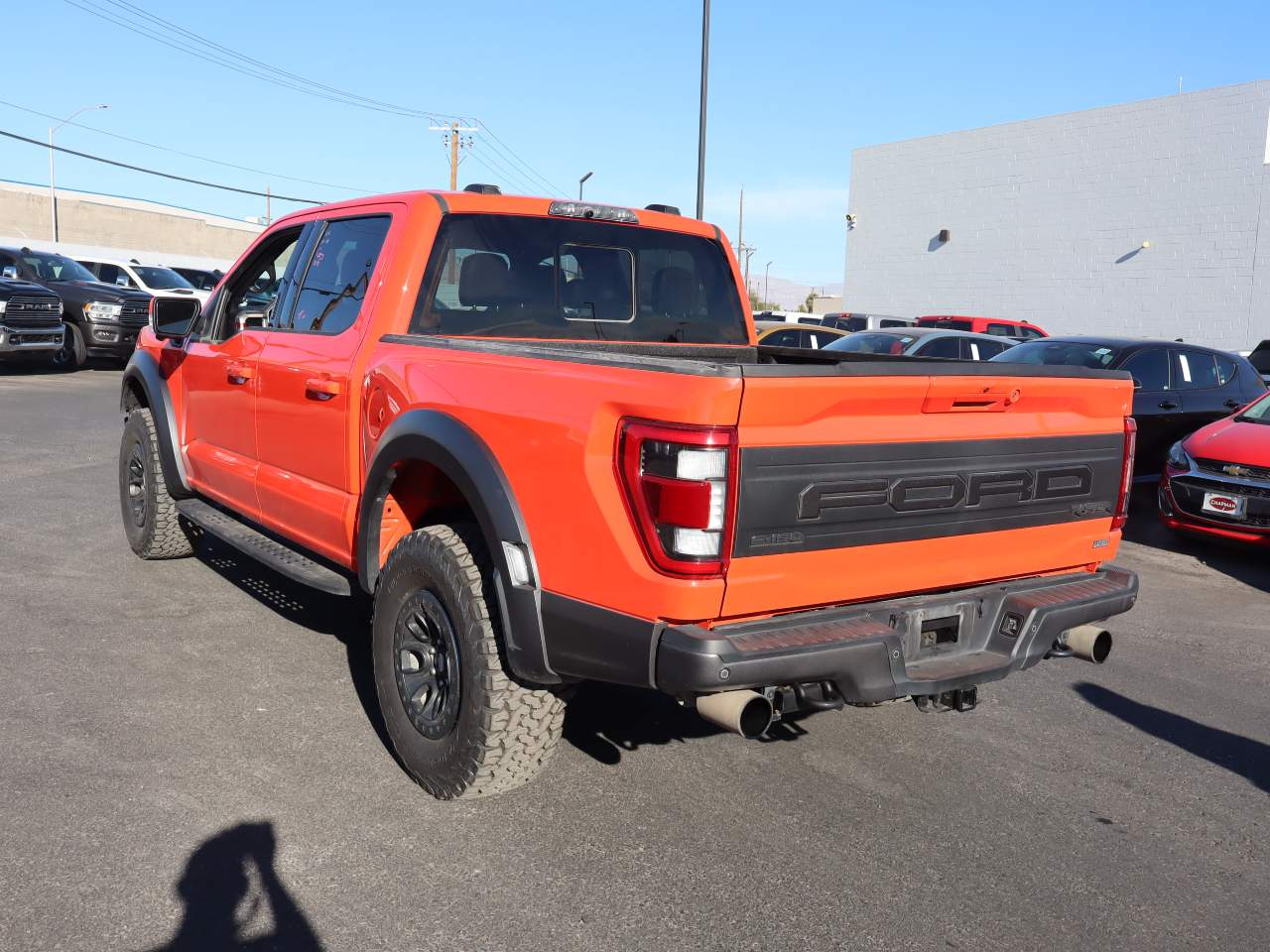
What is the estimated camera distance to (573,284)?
4840 millimetres

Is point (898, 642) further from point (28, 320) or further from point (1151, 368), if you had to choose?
point (28, 320)

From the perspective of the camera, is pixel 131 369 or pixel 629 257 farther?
pixel 131 369

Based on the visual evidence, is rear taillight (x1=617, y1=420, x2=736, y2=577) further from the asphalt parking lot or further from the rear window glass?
the rear window glass

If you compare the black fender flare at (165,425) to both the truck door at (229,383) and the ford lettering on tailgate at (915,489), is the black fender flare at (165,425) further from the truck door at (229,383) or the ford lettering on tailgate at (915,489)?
the ford lettering on tailgate at (915,489)

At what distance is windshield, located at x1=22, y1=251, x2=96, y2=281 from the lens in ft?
66.2

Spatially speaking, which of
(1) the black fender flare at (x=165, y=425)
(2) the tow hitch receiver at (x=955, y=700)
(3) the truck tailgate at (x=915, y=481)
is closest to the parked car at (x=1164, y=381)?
(3) the truck tailgate at (x=915, y=481)

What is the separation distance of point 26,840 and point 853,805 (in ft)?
8.57

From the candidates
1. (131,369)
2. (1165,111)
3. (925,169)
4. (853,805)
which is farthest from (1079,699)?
(925,169)

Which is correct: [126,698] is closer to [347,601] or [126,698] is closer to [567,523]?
[347,601]

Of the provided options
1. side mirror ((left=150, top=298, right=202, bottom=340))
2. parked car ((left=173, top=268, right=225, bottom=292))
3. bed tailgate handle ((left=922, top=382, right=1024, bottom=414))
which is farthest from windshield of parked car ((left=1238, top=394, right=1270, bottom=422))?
parked car ((left=173, top=268, right=225, bottom=292))

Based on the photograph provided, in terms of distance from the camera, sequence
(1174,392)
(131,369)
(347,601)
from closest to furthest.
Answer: (347,601) < (131,369) < (1174,392)

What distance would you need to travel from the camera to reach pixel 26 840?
10.9ft

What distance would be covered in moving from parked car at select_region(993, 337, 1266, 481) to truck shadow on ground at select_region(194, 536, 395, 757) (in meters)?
6.99

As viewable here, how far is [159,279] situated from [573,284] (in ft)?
71.7
